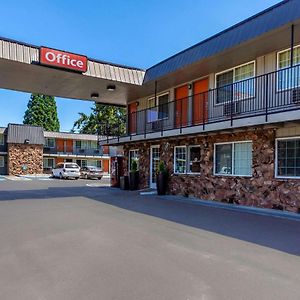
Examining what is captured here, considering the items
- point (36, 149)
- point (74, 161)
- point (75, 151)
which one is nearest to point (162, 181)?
point (36, 149)

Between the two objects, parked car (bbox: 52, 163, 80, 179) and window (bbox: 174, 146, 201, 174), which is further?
parked car (bbox: 52, 163, 80, 179)

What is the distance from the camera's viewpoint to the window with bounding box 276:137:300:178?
10883mm

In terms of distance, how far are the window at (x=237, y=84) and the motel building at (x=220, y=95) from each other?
0.04m

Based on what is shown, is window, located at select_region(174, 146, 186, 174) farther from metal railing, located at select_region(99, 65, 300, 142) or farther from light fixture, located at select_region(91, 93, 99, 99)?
light fixture, located at select_region(91, 93, 99, 99)

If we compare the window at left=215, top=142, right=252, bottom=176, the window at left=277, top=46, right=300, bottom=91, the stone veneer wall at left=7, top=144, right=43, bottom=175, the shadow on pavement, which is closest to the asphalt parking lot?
the shadow on pavement

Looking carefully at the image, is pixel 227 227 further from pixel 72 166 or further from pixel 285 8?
pixel 72 166

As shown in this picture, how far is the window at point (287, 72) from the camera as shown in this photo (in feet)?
35.7

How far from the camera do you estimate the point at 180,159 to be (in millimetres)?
16125

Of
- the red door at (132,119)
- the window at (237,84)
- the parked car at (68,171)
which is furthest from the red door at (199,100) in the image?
the parked car at (68,171)

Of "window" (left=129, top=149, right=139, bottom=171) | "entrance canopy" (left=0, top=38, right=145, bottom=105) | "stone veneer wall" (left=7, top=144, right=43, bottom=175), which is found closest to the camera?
"entrance canopy" (left=0, top=38, right=145, bottom=105)

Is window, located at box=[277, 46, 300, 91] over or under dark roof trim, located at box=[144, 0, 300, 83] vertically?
under

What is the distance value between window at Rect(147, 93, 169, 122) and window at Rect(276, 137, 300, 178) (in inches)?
249

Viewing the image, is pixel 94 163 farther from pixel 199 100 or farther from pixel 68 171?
pixel 199 100

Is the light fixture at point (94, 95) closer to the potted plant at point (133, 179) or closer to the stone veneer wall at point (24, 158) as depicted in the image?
the potted plant at point (133, 179)
